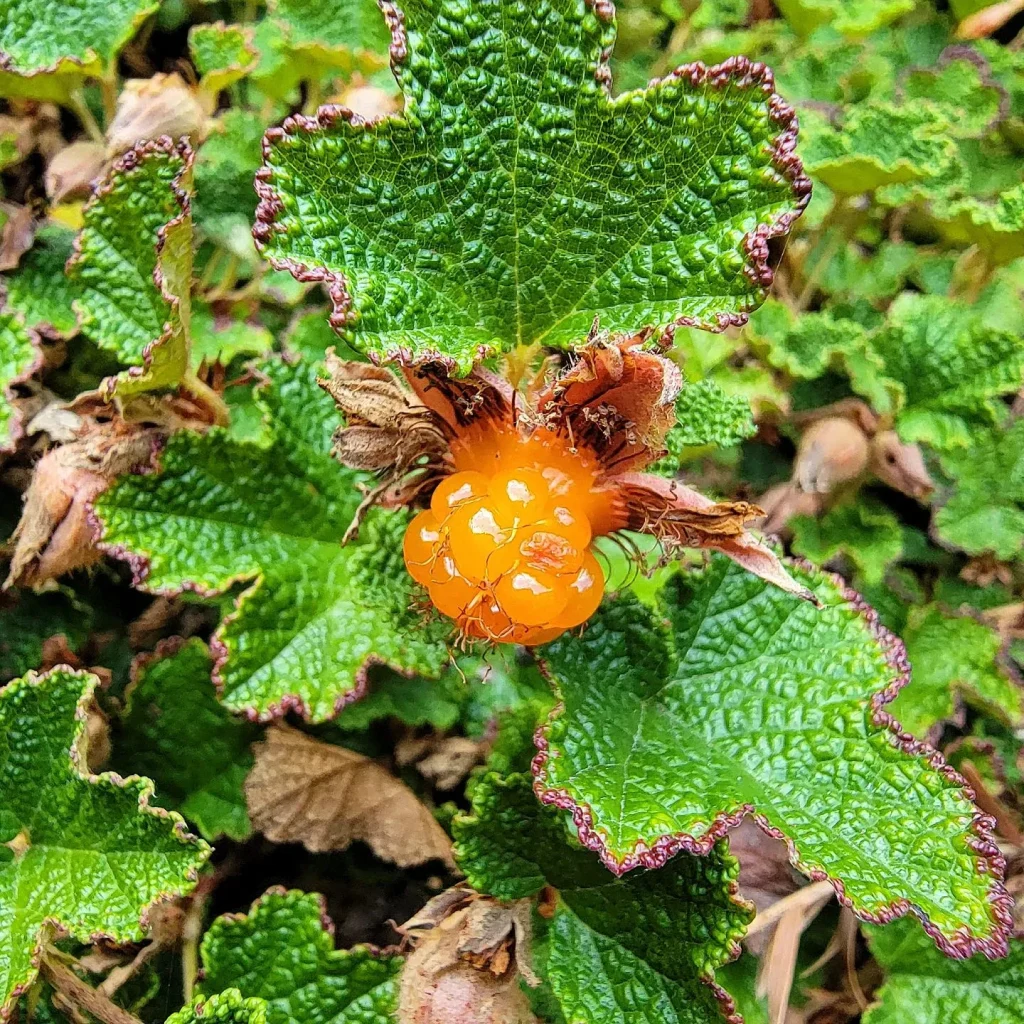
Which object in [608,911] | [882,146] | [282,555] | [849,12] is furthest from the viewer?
[849,12]

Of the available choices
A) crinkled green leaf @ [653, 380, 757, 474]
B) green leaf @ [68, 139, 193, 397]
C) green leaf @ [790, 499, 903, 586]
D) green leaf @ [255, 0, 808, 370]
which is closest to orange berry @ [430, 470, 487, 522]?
green leaf @ [255, 0, 808, 370]

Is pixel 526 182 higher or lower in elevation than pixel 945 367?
higher

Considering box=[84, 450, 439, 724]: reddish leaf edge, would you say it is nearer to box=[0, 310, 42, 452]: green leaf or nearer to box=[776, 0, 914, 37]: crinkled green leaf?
box=[0, 310, 42, 452]: green leaf

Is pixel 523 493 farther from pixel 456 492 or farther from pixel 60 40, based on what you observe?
pixel 60 40

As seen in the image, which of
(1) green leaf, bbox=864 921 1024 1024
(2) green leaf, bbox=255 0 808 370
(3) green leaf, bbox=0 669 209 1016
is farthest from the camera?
(1) green leaf, bbox=864 921 1024 1024

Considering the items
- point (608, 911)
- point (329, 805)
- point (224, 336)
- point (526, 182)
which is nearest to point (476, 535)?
point (526, 182)

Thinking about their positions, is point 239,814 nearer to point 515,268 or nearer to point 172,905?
point 172,905

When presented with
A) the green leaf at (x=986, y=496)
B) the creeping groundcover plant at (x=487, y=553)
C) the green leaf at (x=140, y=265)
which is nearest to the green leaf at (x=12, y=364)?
the creeping groundcover plant at (x=487, y=553)
